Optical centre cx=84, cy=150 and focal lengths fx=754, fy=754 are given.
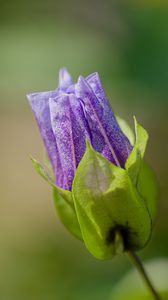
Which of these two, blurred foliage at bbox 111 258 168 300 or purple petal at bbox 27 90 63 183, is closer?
purple petal at bbox 27 90 63 183

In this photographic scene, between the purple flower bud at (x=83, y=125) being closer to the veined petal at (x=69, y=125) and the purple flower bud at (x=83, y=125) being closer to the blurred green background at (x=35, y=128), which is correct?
the veined petal at (x=69, y=125)

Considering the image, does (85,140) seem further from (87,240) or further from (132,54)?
(132,54)

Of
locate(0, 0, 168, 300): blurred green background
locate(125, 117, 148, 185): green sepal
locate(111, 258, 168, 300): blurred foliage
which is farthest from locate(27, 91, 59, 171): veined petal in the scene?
locate(0, 0, 168, 300): blurred green background

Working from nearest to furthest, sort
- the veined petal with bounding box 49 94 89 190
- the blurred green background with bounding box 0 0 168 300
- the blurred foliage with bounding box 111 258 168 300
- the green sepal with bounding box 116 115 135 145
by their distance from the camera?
the veined petal with bounding box 49 94 89 190
the green sepal with bounding box 116 115 135 145
the blurred foliage with bounding box 111 258 168 300
the blurred green background with bounding box 0 0 168 300

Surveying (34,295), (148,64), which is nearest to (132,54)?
(148,64)

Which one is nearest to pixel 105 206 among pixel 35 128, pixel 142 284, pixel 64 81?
→ pixel 64 81

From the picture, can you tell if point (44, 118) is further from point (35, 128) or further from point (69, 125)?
point (35, 128)

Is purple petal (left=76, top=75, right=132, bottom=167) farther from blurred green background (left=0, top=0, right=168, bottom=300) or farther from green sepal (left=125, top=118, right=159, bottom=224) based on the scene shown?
blurred green background (left=0, top=0, right=168, bottom=300)
